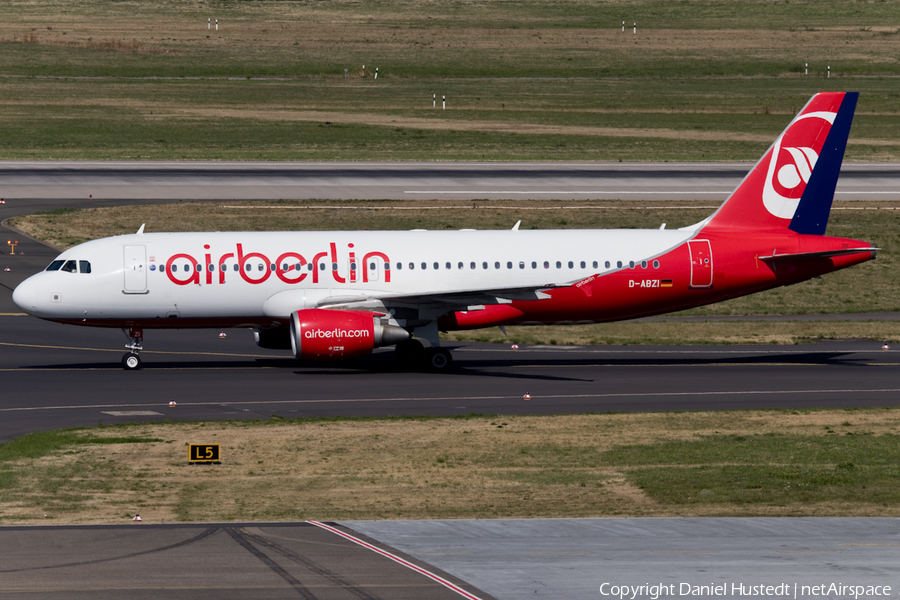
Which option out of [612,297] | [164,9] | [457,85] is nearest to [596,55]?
[457,85]

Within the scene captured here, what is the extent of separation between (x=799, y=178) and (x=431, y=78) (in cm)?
10085

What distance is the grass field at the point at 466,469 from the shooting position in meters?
23.1

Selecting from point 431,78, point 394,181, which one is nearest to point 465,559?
point 394,181

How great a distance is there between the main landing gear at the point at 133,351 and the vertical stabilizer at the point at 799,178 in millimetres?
19654

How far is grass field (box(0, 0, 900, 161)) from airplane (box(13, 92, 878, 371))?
1885 inches

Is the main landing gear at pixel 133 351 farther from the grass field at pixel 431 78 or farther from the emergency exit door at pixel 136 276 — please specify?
the grass field at pixel 431 78

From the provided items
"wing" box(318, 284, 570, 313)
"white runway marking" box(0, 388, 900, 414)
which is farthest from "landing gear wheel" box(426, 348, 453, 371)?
"white runway marking" box(0, 388, 900, 414)

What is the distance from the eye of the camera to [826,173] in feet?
135

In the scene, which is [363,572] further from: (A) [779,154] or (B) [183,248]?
(A) [779,154]

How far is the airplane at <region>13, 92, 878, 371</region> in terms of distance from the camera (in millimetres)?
38281

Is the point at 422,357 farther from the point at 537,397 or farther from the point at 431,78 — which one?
the point at 431,78

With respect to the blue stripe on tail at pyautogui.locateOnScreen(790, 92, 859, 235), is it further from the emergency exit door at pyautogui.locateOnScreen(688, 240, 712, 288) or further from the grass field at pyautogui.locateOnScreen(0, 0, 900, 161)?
the grass field at pyautogui.locateOnScreen(0, 0, 900, 161)

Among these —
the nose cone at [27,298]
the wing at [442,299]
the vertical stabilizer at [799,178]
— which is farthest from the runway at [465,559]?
the vertical stabilizer at [799,178]

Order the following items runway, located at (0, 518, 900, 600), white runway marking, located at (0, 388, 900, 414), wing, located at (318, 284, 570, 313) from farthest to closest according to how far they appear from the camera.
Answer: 1. wing, located at (318, 284, 570, 313)
2. white runway marking, located at (0, 388, 900, 414)
3. runway, located at (0, 518, 900, 600)
